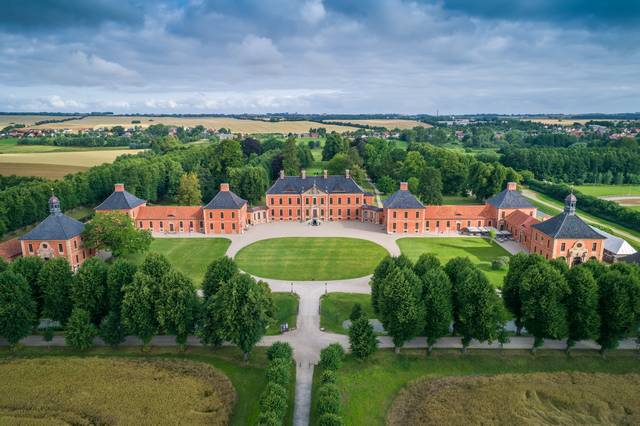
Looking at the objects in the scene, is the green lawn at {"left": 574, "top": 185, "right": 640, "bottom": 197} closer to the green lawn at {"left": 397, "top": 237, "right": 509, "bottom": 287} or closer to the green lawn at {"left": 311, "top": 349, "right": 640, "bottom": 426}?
the green lawn at {"left": 397, "top": 237, "right": 509, "bottom": 287}

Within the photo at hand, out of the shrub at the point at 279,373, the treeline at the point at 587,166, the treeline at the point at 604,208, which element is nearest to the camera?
the shrub at the point at 279,373

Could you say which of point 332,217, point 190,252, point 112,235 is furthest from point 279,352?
point 332,217

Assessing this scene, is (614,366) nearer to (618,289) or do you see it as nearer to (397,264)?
(618,289)

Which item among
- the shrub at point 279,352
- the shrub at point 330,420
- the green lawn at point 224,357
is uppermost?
the shrub at point 279,352

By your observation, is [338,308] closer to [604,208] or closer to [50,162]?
[604,208]

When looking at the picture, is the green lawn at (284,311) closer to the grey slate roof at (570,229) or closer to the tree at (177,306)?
the tree at (177,306)

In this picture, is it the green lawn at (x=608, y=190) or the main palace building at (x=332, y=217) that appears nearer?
the main palace building at (x=332, y=217)

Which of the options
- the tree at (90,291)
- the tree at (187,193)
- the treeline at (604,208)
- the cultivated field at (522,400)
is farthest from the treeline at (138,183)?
the cultivated field at (522,400)
